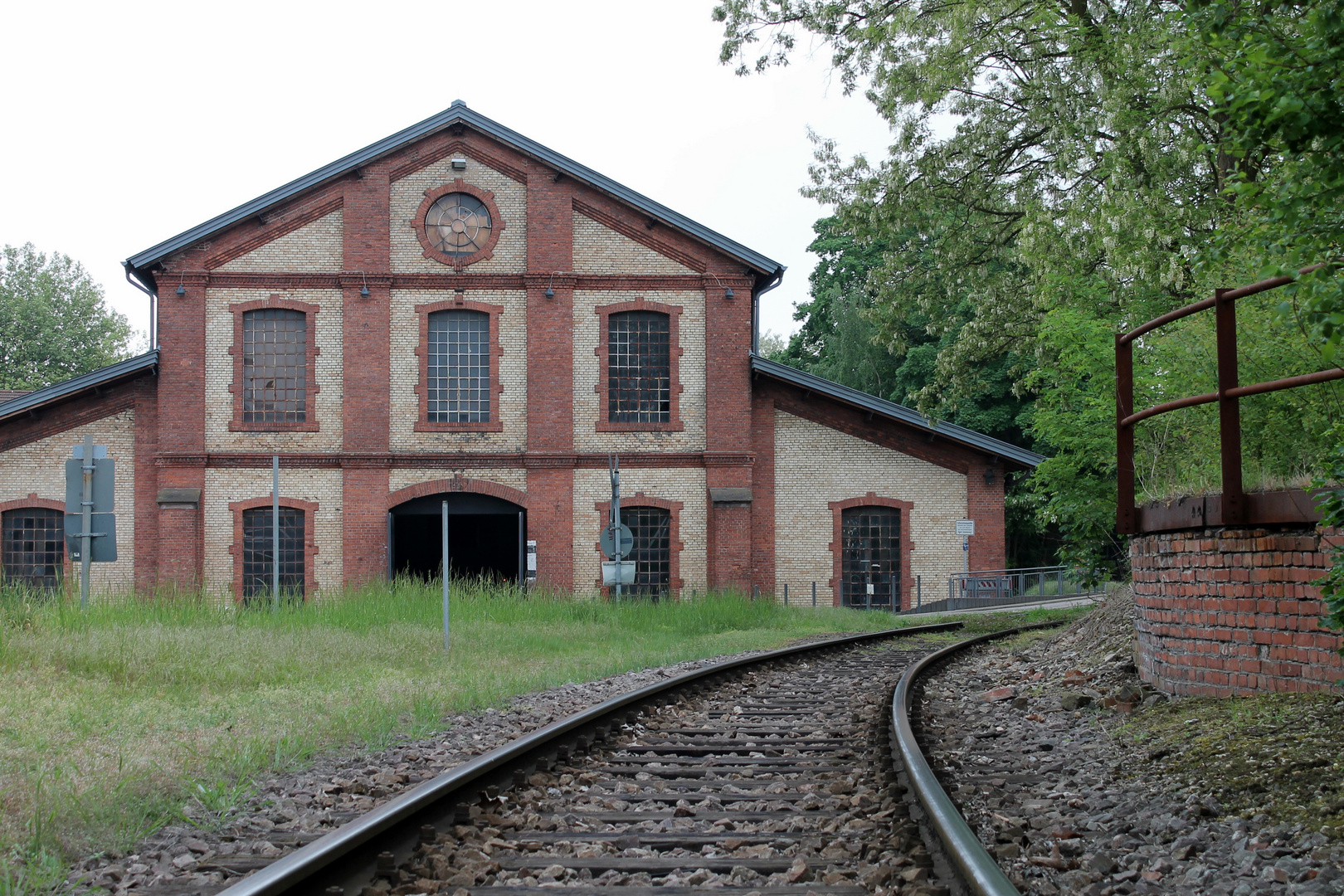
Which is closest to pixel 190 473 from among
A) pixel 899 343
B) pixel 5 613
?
pixel 5 613

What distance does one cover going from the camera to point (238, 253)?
25812 mm

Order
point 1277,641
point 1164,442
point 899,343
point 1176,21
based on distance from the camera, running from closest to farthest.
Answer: point 1277,641 < point 1164,442 < point 1176,21 < point 899,343

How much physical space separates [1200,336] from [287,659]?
9041mm

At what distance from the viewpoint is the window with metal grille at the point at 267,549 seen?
2547 centimetres

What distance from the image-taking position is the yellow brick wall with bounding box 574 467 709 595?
25938mm

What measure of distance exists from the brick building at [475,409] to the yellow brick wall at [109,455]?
0.05 meters

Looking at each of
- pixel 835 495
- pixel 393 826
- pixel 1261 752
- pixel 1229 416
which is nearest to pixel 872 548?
pixel 835 495

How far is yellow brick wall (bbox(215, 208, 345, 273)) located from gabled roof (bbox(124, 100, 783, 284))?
756 millimetres

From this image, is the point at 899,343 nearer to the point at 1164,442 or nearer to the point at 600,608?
the point at 600,608

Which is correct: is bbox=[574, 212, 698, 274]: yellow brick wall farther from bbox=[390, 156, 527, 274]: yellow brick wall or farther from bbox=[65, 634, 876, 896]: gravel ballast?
bbox=[65, 634, 876, 896]: gravel ballast

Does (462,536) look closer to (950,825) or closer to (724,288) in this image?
(724,288)

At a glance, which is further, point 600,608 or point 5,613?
point 600,608

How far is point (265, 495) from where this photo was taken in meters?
25.6

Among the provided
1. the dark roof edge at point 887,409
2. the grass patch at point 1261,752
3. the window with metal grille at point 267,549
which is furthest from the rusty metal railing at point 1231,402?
the window with metal grille at point 267,549
